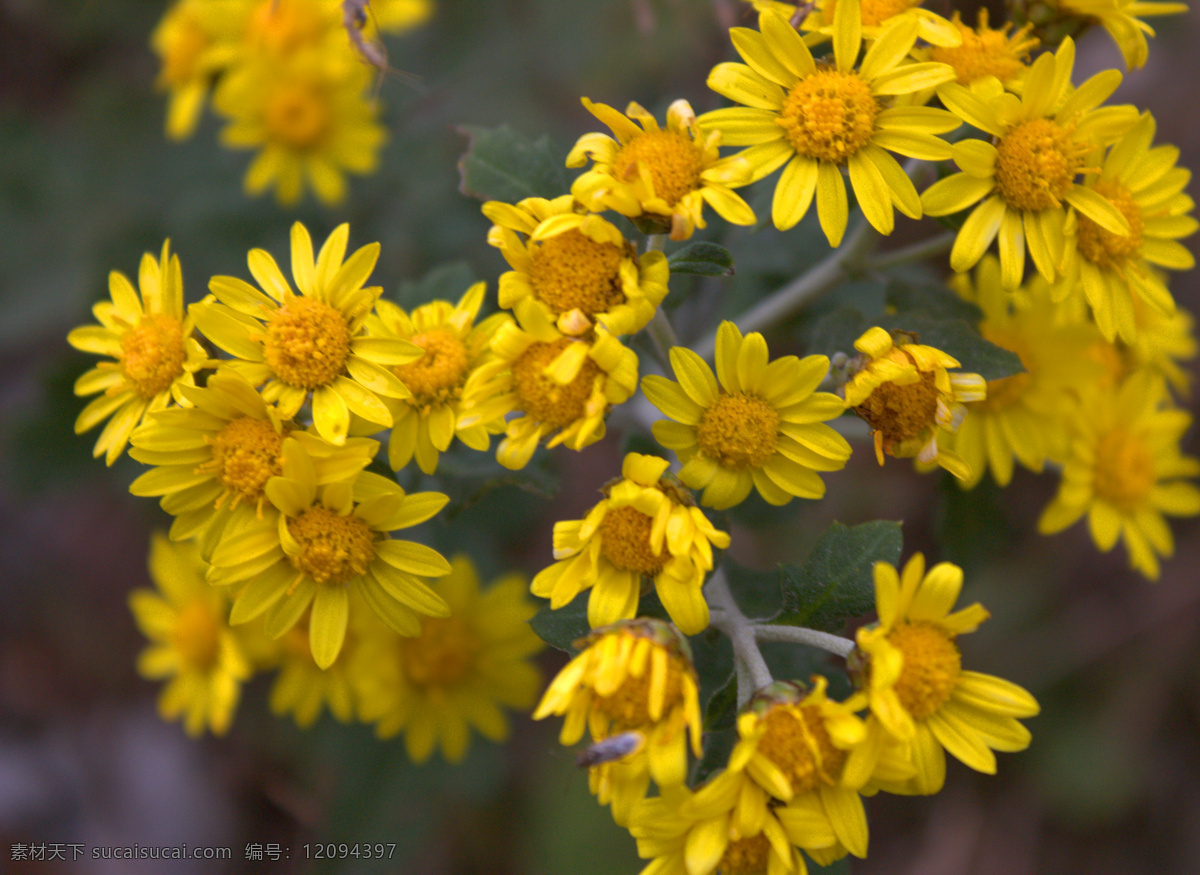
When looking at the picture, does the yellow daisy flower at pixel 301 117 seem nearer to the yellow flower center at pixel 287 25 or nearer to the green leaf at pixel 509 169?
the yellow flower center at pixel 287 25

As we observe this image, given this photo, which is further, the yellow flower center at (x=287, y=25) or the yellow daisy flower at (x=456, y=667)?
the yellow flower center at (x=287, y=25)

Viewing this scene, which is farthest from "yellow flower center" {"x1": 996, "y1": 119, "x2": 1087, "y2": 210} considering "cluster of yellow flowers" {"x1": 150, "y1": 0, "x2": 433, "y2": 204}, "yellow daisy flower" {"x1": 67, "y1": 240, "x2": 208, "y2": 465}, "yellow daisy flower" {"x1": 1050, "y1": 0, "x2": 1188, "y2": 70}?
"cluster of yellow flowers" {"x1": 150, "y1": 0, "x2": 433, "y2": 204}

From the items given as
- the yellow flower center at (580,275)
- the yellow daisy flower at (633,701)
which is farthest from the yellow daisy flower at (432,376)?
the yellow daisy flower at (633,701)

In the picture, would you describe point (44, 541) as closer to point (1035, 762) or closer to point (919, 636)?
point (919, 636)

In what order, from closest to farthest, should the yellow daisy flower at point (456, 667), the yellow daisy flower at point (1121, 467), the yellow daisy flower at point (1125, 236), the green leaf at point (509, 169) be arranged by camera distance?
the yellow daisy flower at point (1125, 236) < the green leaf at point (509, 169) < the yellow daisy flower at point (1121, 467) < the yellow daisy flower at point (456, 667)

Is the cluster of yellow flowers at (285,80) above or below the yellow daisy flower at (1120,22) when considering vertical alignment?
below

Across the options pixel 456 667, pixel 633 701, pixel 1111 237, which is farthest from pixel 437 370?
pixel 1111 237

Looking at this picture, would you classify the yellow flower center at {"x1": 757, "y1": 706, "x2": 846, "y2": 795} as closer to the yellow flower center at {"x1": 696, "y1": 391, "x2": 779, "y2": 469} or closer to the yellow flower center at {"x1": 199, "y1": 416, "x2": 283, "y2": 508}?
the yellow flower center at {"x1": 696, "y1": 391, "x2": 779, "y2": 469}
